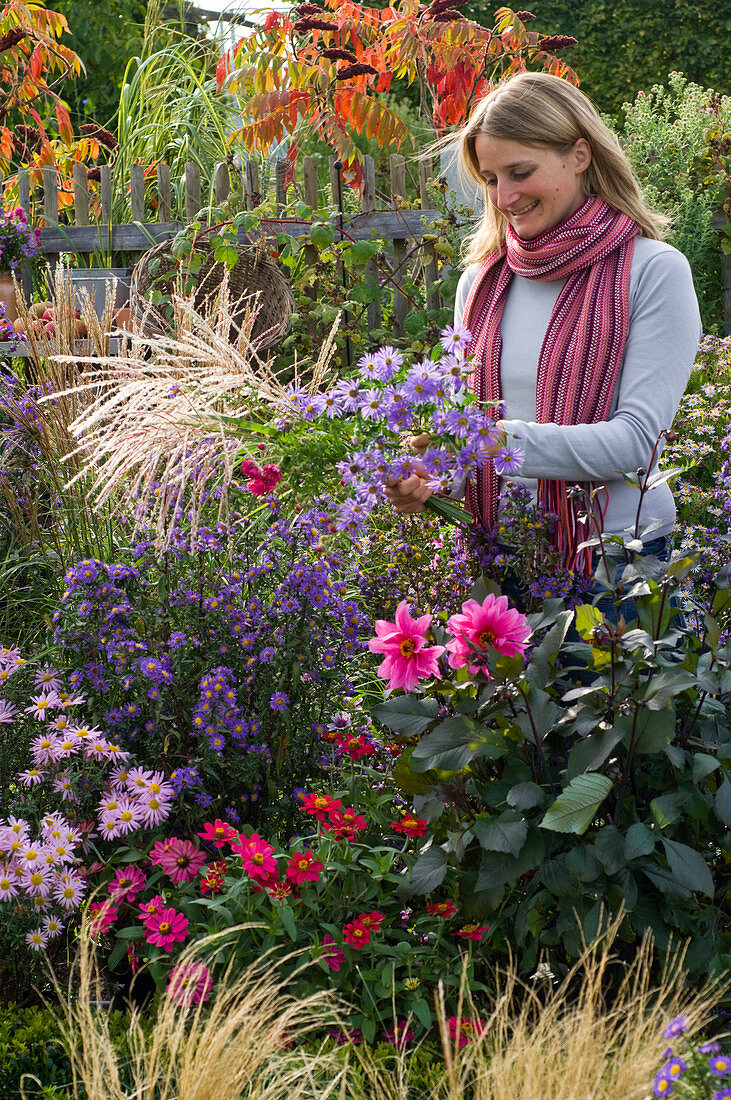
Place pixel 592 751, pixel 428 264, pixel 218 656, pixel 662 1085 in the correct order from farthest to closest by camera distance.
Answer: pixel 428 264 < pixel 218 656 < pixel 592 751 < pixel 662 1085

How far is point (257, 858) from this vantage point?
1.89 m

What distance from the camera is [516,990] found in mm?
2037

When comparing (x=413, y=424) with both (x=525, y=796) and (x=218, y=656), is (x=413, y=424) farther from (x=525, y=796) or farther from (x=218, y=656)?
(x=218, y=656)

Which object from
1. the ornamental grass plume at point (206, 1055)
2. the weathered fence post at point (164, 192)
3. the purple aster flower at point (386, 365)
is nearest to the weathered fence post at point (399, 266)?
the weathered fence post at point (164, 192)

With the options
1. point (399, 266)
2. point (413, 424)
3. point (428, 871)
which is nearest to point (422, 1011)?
point (428, 871)

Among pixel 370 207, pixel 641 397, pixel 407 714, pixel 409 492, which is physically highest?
pixel 370 207

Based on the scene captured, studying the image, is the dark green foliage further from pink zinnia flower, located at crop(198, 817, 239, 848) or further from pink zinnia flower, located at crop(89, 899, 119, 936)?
pink zinnia flower, located at crop(89, 899, 119, 936)

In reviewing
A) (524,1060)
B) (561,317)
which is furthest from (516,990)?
(561,317)

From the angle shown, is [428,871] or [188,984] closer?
[188,984]

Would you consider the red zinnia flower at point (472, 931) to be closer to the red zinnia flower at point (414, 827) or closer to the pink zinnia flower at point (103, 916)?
the red zinnia flower at point (414, 827)

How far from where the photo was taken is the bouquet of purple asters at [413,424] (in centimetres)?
181

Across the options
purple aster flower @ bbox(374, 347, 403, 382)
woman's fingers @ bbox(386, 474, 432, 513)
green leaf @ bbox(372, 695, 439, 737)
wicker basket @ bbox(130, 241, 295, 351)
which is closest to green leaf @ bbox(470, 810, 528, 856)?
green leaf @ bbox(372, 695, 439, 737)

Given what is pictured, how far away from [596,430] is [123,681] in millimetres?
1097

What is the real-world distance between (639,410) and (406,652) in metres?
0.68
